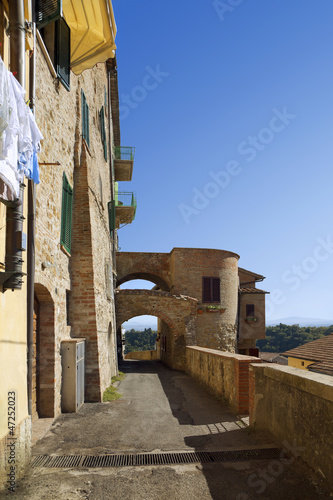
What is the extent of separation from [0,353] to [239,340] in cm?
2146

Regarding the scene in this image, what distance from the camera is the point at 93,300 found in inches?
342

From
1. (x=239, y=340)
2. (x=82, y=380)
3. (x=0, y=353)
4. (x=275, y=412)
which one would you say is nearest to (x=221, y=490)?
(x=275, y=412)

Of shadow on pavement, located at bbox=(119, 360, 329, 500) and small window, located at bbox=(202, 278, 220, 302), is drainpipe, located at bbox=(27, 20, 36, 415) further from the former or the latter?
small window, located at bbox=(202, 278, 220, 302)

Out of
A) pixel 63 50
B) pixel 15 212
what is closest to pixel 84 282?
pixel 15 212

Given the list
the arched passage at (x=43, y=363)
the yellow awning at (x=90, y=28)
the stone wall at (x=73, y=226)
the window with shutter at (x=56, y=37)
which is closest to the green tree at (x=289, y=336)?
the stone wall at (x=73, y=226)

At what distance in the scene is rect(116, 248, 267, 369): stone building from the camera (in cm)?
1667

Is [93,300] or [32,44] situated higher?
[32,44]

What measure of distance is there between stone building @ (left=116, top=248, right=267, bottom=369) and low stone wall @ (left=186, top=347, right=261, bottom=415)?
5.72 metres

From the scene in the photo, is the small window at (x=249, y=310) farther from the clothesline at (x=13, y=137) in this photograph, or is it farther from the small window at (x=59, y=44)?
the clothesline at (x=13, y=137)

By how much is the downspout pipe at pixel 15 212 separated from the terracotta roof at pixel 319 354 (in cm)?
1133

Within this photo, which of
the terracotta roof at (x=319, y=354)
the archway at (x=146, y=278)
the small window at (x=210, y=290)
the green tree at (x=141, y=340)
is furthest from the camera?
the green tree at (x=141, y=340)

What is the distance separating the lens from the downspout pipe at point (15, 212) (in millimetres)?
4129

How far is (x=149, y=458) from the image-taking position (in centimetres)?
475

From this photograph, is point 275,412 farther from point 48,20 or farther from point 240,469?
point 48,20
